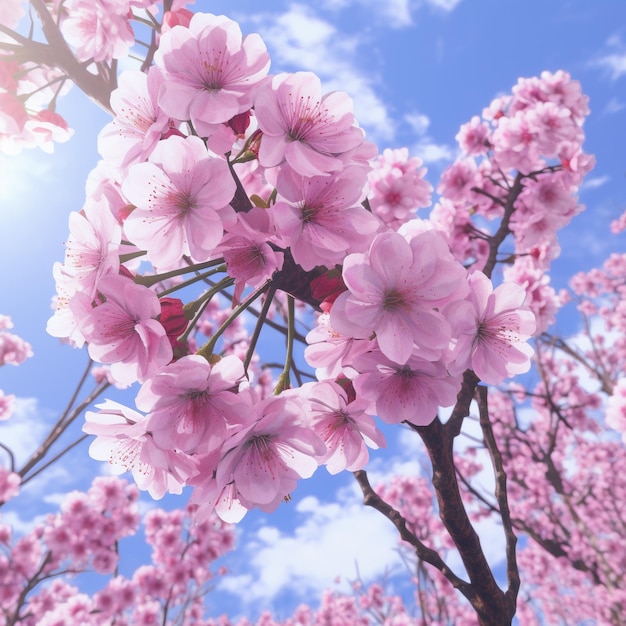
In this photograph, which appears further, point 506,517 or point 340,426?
point 506,517

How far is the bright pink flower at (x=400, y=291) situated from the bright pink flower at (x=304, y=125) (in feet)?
0.69

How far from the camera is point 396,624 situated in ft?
26.1

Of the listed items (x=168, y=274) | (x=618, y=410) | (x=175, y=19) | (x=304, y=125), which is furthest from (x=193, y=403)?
(x=618, y=410)

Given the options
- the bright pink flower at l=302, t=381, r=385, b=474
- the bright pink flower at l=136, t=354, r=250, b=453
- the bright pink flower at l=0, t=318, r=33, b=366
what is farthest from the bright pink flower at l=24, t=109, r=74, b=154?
the bright pink flower at l=0, t=318, r=33, b=366

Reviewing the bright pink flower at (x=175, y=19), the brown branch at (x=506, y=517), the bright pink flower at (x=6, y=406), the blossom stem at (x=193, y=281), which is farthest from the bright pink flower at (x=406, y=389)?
the bright pink flower at (x=6, y=406)

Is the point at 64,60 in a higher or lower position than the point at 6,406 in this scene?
lower

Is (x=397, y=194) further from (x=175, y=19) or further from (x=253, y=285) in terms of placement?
(x=253, y=285)

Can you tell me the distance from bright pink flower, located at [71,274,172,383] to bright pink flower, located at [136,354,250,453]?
0.18 feet

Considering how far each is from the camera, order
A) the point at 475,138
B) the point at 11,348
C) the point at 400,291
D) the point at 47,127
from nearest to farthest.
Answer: the point at 400,291 < the point at 47,127 < the point at 475,138 < the point at 11,348

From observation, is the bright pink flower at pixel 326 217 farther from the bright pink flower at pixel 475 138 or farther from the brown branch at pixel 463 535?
the bright pink flower at pixel 475 138

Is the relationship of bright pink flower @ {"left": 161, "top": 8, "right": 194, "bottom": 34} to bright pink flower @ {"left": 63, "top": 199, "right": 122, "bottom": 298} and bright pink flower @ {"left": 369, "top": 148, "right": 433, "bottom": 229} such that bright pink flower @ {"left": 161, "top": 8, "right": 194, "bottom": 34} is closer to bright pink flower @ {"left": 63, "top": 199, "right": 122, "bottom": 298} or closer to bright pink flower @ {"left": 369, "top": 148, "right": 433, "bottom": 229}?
bright pink flower @ {"left": 63, "top": 199, "right": 122, "bottom": 298}

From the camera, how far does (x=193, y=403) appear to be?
41.3 inches

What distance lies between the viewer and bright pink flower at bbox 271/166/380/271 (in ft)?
3.45

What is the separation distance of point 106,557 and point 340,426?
23.3ft
